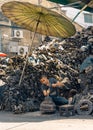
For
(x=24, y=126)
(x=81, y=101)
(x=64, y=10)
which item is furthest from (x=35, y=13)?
(x=64, y=10)

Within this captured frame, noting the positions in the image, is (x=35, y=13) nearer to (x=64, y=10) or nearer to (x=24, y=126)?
(x=24, y=126)

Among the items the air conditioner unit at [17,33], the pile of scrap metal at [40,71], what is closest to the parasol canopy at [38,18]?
the pile of scrap metal at [40,71]

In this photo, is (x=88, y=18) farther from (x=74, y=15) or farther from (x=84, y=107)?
(x=84, y=107)

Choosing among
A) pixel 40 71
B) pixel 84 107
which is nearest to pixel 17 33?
pixel 40 71

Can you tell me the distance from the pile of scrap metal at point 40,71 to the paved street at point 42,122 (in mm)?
644

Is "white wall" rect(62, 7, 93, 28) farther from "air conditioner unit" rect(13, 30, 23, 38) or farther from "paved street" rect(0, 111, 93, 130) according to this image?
"paved street" rect(0, 111, 93, 130)

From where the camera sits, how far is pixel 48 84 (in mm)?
8977

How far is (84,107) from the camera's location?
27.8 feet

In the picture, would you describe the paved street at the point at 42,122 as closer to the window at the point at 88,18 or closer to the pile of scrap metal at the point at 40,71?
the pile of scrap metal at the point at 40,71

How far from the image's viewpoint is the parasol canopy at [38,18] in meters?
8.70

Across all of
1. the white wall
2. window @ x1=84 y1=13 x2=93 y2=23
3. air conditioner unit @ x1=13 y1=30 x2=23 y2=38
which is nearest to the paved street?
air conditioner unit @ x1=13 y1=30 x2=23 y2=38

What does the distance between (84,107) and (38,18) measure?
340 cm

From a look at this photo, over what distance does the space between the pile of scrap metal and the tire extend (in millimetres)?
1473

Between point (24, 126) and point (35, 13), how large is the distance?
3.89 metres
